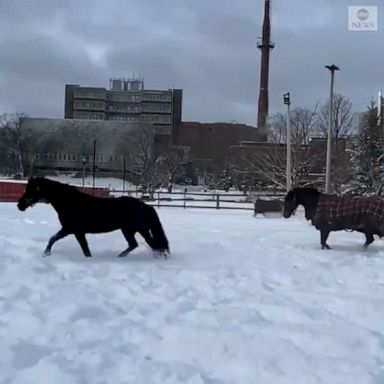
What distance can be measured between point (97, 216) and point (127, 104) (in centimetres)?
13908

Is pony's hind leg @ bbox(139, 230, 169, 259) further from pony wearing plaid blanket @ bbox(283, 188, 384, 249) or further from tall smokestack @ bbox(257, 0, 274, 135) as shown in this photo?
tall smokestack @ bbox(257, 0, 274, 135)

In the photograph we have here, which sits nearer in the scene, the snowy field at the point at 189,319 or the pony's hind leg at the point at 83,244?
the snowy field at the point at 189,319

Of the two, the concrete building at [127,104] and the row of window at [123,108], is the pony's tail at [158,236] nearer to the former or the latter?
the concrete building at [127,104]

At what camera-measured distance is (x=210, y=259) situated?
10.4 metres

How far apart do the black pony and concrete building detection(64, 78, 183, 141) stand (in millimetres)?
123254

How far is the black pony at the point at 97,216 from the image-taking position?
1016cm

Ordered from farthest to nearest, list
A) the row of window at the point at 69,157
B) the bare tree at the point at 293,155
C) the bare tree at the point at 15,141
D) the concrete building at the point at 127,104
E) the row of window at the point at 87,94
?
the row of window at the point at 87,94, the concrete building at the point at 127,104, the row of window at the point at 69,157, the bare tree at the point at 15,141, the bare tree at the point at 293,155

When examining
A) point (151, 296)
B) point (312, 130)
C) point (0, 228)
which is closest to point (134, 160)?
point (312, 130)

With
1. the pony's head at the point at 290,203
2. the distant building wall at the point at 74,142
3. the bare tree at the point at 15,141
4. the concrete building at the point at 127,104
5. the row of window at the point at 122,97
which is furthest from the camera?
the row of window at the point at 122,97

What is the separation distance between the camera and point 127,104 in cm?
14700

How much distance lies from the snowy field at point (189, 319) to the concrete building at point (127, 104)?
4905 inches

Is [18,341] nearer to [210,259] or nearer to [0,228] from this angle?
[210,259]

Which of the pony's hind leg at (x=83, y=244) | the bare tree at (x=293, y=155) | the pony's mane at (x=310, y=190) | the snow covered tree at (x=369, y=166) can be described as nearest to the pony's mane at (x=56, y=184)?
the pony's hind leg at (x=83, y=244)

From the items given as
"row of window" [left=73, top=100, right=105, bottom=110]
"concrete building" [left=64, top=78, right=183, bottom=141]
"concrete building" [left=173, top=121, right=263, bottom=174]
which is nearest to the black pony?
"concrete building" [left=173, top=121, right=263, bottom=174]
